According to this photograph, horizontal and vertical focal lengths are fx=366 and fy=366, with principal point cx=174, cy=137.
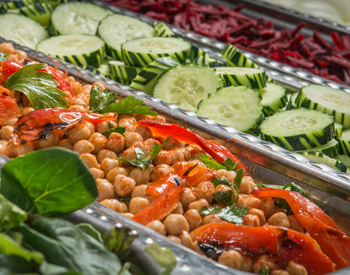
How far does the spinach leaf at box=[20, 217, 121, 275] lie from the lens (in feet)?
3.54

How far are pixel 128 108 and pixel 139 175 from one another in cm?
54

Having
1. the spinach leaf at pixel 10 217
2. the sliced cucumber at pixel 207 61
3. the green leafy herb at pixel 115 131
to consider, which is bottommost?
the green leafy herb at pixel 115 131

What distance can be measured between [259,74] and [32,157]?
6.86 ft

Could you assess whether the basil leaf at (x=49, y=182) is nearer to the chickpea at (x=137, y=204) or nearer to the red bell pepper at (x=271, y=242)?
the chickpea at (x=137, y=204)

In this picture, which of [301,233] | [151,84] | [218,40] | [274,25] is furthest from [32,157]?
[274,25]

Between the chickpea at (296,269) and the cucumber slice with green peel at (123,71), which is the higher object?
the cucumber slice with green peel at (123,71)

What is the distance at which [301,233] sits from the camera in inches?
58.9

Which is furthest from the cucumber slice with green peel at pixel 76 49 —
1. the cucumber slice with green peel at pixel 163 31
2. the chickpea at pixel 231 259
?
the chickpea at pixel 231 259

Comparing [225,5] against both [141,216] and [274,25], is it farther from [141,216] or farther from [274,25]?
[141,216]

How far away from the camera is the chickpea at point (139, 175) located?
1.68 metres

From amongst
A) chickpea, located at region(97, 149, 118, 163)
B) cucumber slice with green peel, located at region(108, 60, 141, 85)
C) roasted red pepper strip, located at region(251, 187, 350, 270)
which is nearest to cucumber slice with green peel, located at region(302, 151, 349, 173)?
roasted red pepper strip, located at region(251, 187, 350, 270)

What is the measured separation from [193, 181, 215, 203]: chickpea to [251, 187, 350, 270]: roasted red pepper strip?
0.31 metres

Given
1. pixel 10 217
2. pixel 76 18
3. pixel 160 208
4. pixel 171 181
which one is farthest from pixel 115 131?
pixel 76 18

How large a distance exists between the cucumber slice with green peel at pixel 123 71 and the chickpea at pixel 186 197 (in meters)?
1.69
